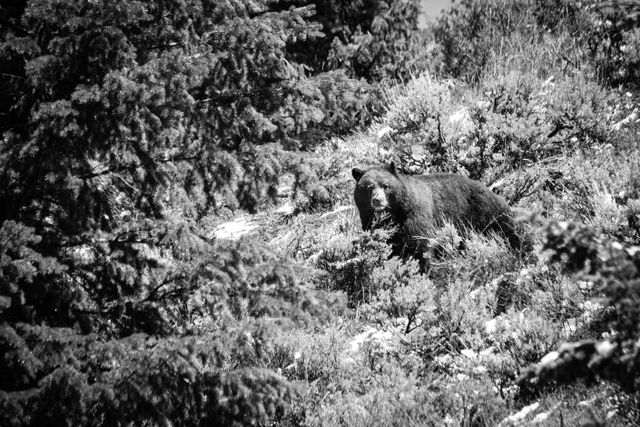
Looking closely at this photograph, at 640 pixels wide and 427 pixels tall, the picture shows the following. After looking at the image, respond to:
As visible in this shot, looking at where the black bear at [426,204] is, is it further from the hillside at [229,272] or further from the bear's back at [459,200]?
the hillside at [229,272]

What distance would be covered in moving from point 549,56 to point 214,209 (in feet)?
26.5

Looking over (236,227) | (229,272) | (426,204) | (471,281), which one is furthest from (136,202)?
(236,227)

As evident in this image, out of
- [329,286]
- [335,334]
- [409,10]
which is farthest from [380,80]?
[335,334]

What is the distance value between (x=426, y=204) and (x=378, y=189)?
61 cm

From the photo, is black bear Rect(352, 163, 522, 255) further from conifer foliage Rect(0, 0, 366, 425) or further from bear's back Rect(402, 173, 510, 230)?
conifer foliage Rect(0, 0, 366, 425)

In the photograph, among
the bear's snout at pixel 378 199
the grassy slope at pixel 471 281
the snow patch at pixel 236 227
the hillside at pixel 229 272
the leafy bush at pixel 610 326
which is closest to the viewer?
the leafy bush at pixel 610 326

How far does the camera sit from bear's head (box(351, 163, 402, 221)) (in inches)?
189

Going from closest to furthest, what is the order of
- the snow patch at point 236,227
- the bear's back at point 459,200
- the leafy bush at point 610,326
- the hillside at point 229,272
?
1. the leafy bush at point 610,326
2. the hillside at point 229,272
3. the bear's back at point 459,200
4. the snow patch at point 236,227

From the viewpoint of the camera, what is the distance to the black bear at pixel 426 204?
16.1 ft

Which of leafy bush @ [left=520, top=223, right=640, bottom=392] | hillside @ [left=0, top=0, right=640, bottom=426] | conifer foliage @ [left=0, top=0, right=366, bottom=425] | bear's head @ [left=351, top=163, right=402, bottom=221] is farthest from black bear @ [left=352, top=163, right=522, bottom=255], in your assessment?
leafy bush @ [left=520, top=223, right=640, bottom=392]

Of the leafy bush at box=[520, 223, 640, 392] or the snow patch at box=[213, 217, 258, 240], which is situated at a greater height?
the leafy bush at box=[520, 223, 640, 392]

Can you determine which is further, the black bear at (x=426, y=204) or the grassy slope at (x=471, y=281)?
the black bear at (x=426, y=204)

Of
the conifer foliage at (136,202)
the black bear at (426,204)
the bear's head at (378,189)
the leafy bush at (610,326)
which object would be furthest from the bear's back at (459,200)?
the leafy bush at (610,326)

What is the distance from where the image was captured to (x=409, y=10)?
1044 cm
